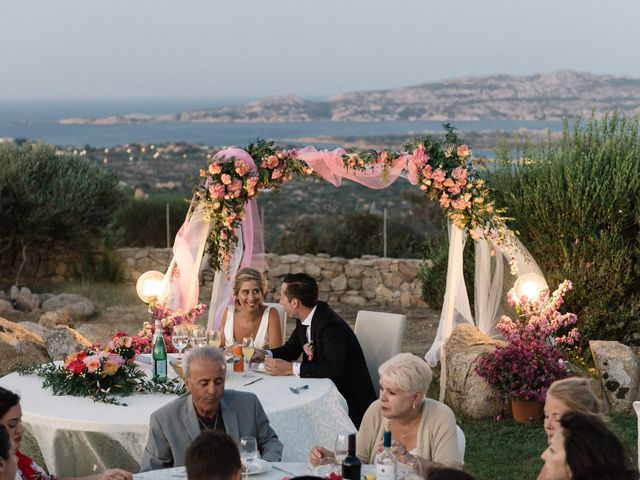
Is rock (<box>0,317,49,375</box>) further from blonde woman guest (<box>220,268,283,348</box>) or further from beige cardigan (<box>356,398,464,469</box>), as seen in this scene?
beige cardigan (<box>356,398,464,469</box>)

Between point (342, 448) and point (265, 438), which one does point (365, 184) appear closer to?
point (265, 438)

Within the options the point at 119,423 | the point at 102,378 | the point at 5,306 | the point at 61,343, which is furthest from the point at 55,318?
the point at 119,423

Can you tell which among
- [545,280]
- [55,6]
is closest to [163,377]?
[545,280]

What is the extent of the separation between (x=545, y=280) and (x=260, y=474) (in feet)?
18.2

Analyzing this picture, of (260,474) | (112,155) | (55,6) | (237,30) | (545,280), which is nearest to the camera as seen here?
(260,474)

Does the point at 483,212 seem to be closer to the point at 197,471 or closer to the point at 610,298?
the point at 610,298

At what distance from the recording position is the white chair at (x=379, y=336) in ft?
24.7

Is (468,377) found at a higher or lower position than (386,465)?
lower

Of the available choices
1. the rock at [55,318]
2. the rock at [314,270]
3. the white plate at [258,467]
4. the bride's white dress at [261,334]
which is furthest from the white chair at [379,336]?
the rock at [314,270]

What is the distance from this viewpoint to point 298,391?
6242 mm

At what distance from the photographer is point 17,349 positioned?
9.18 meters

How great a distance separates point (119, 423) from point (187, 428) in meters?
0.76

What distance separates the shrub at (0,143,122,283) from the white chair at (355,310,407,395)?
955 cm

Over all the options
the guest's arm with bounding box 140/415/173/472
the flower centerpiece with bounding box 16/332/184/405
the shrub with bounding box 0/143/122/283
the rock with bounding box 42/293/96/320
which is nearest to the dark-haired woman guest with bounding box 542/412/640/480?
the guest's arm with bounding box 140/415/173/472
